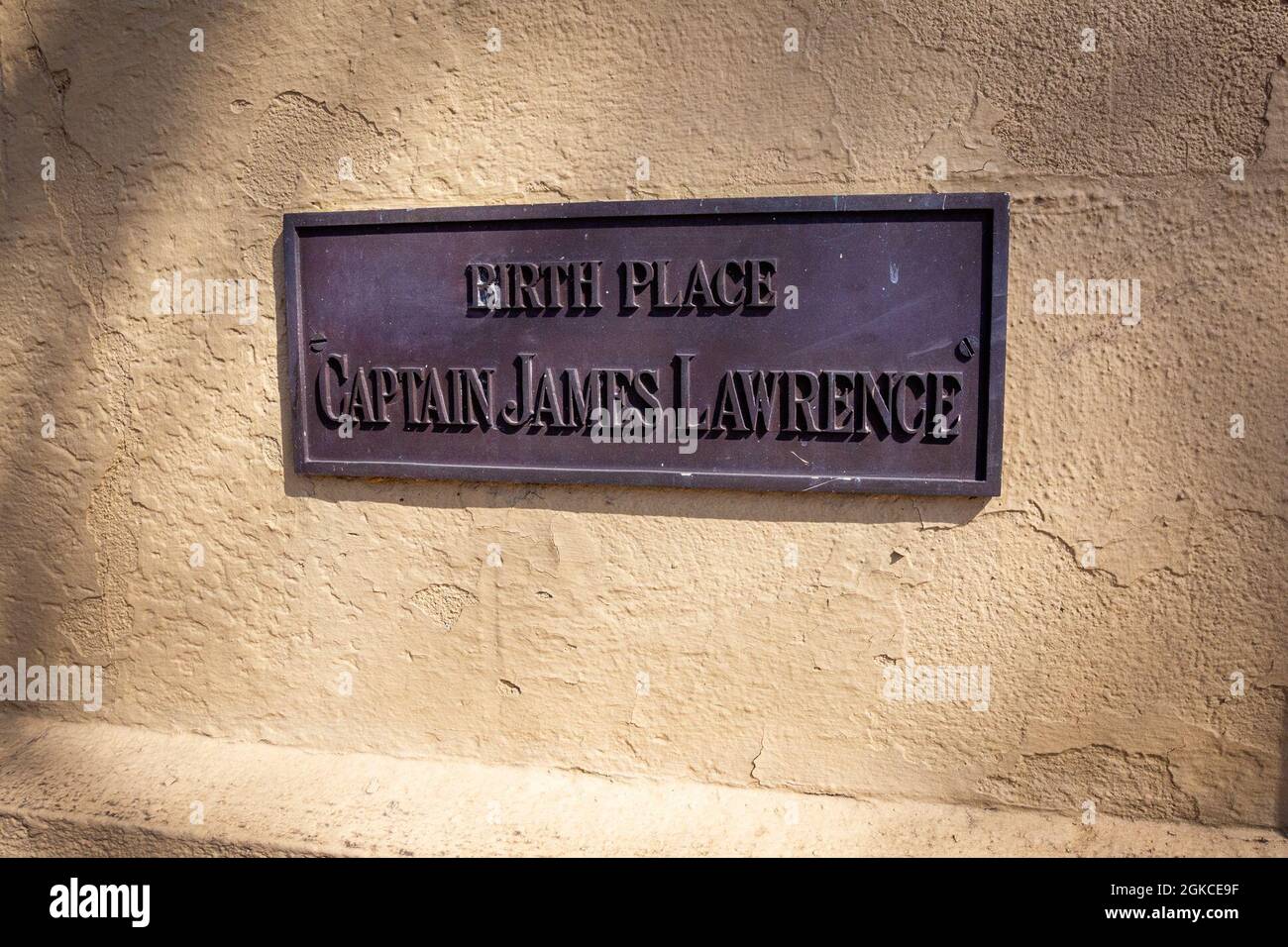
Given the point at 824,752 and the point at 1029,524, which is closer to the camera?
the point at 1029,524

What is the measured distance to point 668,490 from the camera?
8.25 feet

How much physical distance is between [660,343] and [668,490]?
1.43 feet

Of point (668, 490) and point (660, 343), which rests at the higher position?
point (660, 343)

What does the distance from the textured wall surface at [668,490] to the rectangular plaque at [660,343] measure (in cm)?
9

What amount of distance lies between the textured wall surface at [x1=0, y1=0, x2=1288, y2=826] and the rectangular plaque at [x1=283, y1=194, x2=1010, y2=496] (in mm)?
92

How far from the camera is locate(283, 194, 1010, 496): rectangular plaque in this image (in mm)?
2309

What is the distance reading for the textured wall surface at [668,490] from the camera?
2.22 meters

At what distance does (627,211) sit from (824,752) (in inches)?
66.4

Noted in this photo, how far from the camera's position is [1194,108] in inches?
85.0

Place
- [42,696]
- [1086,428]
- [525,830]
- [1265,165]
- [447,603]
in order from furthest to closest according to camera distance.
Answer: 1. [42,696]
2. [447,603]
3. [525,830]
4. [1086,428]
5. [1265,165]

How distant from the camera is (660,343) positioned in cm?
246

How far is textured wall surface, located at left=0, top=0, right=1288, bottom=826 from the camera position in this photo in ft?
7.29

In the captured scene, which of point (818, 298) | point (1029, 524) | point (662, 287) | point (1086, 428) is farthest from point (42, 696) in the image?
point (1086, 428)

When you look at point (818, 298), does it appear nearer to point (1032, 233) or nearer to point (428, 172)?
point (1032, 233)
